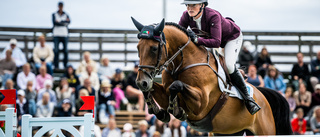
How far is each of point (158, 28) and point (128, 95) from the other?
6.83m

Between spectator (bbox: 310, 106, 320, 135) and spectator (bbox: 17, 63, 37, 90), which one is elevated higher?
spectator (bbox: 17, 63, 37, 90)

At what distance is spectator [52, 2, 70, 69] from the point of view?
12.8 m

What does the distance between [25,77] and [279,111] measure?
6.93 meters

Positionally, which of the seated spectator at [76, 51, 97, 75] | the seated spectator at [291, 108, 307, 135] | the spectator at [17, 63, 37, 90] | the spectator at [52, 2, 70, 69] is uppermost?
the spectator at [52, 2, 70, 69]

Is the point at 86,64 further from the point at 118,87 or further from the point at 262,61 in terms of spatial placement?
the point at 262,61

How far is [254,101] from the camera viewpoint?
611cm

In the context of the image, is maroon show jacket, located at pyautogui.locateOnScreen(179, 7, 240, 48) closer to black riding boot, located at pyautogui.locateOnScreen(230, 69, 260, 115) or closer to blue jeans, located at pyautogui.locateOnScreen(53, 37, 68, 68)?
black riding boot, located at pyautogui.locateOnScreen(230, 69, 260, 115)

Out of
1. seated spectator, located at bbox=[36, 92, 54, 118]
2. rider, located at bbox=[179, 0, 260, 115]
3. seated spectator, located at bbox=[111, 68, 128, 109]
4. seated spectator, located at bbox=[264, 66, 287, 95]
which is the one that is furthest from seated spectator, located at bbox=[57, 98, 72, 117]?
seated spectator, located at bbox=[264, 66, 287, 95]

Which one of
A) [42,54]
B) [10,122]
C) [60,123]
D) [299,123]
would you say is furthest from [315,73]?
[10,122]

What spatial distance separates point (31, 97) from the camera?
1055cm

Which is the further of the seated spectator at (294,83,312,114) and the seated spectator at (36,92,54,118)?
the seated spectator at (294,83,312,114)

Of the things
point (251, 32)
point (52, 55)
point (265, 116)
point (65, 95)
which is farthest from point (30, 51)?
point (265, 116)

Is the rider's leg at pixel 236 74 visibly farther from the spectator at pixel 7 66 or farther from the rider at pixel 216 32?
the spectator at pixel 7 66

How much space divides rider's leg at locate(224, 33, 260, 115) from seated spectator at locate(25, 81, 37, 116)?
5899mm
